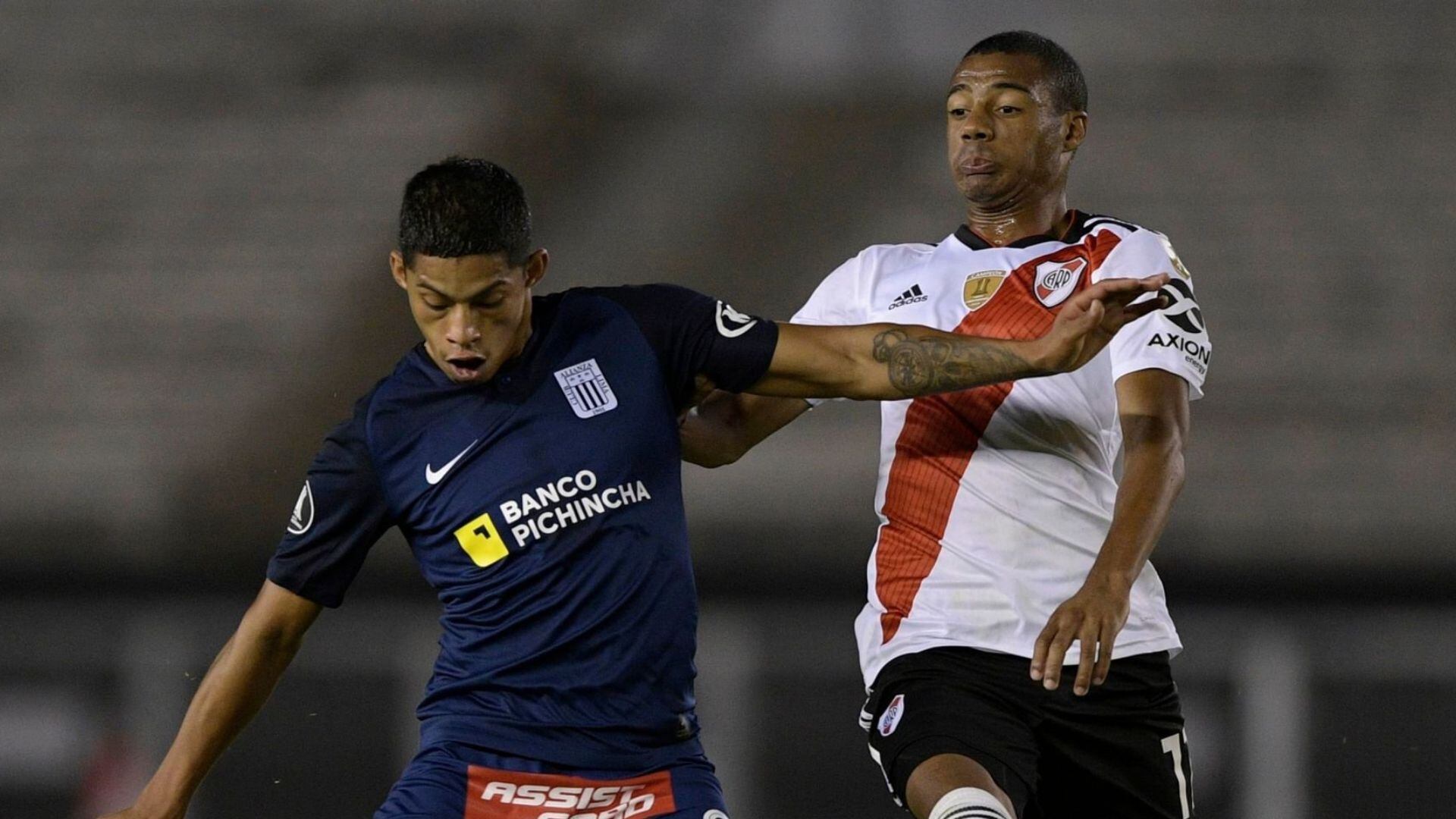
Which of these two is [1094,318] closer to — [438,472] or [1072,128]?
[1072,128]

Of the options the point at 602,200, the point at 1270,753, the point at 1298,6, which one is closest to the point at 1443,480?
the point at 1270,753

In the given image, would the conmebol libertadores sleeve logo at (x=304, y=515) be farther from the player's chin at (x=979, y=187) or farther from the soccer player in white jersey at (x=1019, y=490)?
the player's chin at (x=979, y=187)

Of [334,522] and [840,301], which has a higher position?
[840,301]

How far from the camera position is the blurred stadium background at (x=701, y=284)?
639 centimetres

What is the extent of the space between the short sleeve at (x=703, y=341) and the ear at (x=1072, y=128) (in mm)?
782

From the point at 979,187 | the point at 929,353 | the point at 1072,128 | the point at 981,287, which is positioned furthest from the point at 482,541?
the point at 1072,128

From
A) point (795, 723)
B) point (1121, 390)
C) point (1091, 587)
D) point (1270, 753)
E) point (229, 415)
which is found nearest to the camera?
point (1091, 587)

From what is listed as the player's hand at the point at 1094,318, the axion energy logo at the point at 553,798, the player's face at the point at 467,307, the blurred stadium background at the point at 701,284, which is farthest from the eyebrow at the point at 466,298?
the blurred stadium background at the point at 701,284

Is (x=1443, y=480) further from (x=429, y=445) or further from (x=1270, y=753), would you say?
(x=429, y=445)

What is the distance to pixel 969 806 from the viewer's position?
2.62 m

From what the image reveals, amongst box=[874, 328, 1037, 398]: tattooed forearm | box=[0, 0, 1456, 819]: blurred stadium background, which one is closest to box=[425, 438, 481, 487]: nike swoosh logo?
box=[874, 328, 1037, 398]: tattooed forearm

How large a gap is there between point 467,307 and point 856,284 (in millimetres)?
869

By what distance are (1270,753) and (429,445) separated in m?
4.01

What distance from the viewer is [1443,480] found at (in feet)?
21.7
